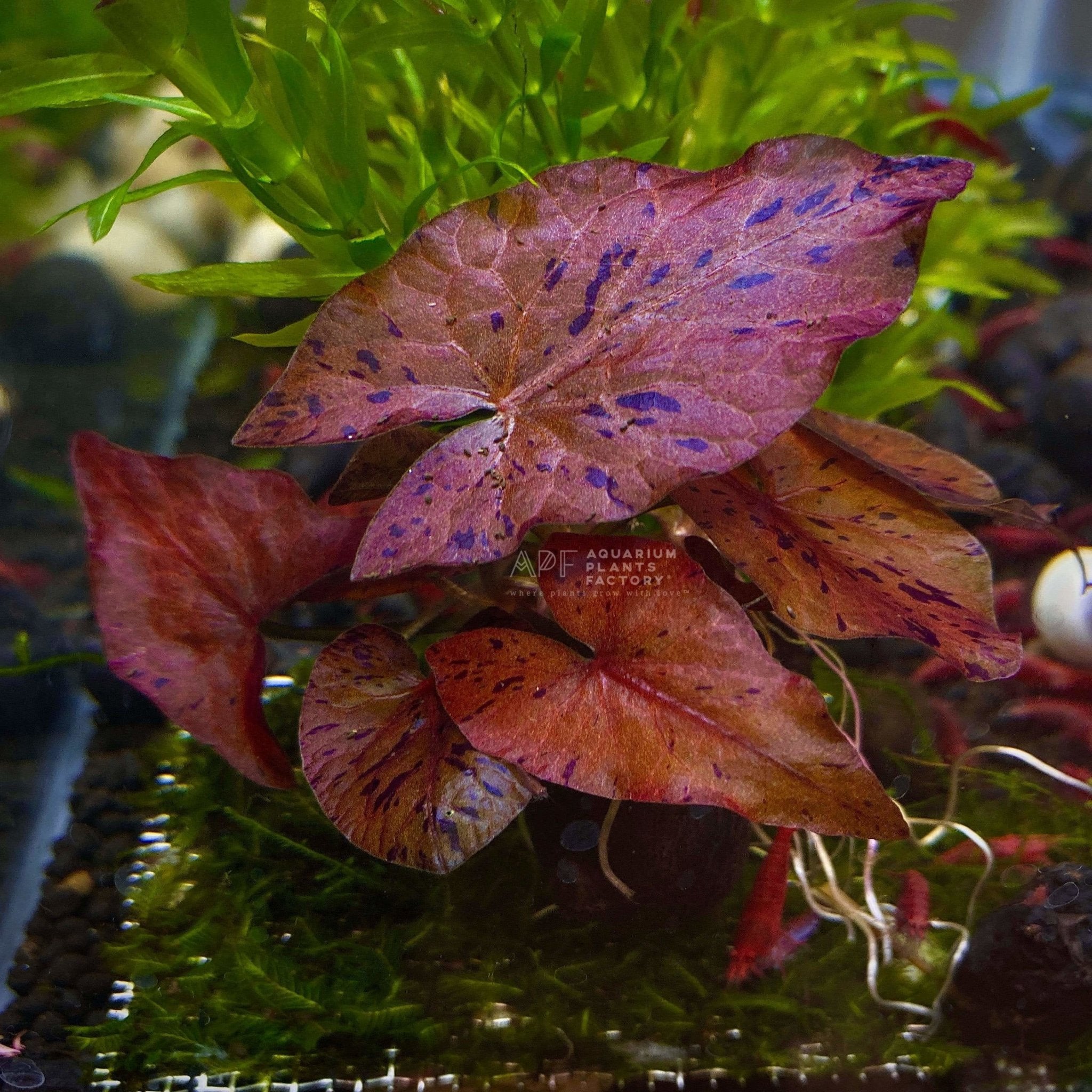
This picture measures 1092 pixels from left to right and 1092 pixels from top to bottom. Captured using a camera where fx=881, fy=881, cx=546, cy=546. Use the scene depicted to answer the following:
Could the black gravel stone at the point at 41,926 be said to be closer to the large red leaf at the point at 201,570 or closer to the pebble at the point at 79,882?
the pebble at the point at 79,882

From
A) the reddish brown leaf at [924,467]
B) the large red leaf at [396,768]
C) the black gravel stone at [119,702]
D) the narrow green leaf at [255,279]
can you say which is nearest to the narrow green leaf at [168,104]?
the narrow green leaf at [255,279]

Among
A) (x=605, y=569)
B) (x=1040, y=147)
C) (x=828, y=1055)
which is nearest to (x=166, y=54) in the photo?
(x=605, y=569)

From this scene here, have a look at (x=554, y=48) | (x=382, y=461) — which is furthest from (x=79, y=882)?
(x=554, y=48)

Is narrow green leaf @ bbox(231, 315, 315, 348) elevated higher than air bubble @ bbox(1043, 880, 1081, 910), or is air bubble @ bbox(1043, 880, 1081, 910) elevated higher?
narrow green leaf @ bbox(231, 315, 315, 348)

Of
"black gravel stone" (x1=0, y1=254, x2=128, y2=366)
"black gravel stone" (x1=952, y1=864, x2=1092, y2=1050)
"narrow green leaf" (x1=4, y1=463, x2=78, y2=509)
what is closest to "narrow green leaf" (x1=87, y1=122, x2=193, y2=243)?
"black gravel stone" (x1=952, y1=864, x2=1092, y2=1050)

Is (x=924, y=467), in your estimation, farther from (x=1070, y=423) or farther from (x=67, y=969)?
(x=1070, y=423)

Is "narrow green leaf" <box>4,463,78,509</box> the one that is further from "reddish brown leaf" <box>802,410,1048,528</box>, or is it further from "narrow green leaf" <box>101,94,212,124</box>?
"reddish brown leaf" <box>802,410,1048,528</box>
